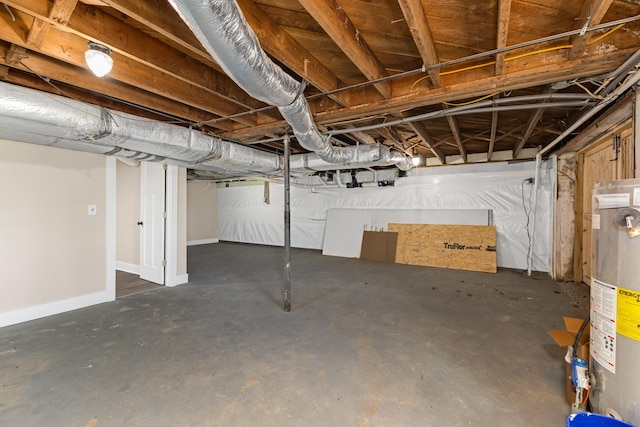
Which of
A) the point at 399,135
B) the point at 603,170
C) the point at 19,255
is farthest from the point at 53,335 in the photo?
the point at 603,170

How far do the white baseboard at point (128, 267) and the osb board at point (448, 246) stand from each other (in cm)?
470

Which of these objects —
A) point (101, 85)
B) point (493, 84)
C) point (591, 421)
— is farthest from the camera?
point (101, 85)

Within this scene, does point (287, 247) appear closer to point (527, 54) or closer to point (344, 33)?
point (344, 33)

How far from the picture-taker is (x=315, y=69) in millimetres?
2059

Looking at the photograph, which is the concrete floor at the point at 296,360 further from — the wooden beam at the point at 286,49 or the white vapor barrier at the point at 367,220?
the wooden beam at the point at 286,49

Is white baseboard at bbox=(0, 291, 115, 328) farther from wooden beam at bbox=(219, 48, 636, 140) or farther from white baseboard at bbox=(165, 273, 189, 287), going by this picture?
wooden beam at bbox=(219, 48, 636, 140)

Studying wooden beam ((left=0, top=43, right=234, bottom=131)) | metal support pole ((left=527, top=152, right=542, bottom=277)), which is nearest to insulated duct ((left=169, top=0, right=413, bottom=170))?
wooden beam ((left=0, top=43, right=234, bottom=131))

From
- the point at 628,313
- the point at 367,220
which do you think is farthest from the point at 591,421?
the point at 367,220

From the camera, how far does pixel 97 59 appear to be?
5.34 feet

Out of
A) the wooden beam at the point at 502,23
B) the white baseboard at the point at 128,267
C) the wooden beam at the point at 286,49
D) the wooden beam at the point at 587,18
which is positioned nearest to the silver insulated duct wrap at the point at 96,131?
the wooden beam at the point at 286,49

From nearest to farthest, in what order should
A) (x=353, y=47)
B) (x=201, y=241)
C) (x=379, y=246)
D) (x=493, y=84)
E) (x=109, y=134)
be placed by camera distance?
(x=353, y=47) → (x=493, y=84) → (x=109, y=134) → (x=379, y=246) → (x=201, y=241)

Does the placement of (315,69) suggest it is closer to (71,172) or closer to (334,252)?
(71,172)

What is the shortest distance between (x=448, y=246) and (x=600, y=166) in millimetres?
2390

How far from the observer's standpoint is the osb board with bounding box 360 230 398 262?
577 cm
